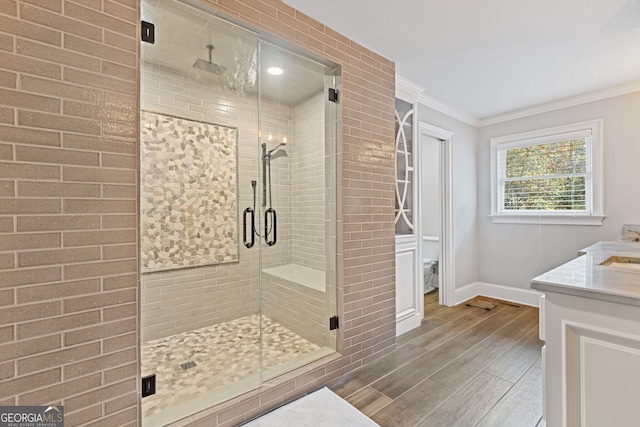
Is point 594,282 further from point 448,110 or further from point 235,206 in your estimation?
point 448,110

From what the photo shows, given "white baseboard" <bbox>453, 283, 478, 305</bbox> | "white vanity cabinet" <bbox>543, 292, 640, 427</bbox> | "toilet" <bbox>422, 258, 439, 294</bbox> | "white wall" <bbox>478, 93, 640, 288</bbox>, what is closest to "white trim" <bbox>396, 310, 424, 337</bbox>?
"white baseboard" <bbox>453, 283, 478, 305</bbox>

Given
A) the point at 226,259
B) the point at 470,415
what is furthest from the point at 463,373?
the point at 226,259

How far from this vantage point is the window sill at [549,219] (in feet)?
10.6

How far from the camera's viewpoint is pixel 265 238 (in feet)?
8.87

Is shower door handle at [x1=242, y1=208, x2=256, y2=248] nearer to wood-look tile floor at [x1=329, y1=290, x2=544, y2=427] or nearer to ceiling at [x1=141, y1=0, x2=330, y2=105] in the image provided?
ceiling at [x1=141, y1=0, x2=330, y2=105]

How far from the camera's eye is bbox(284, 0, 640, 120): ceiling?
1.87 metres

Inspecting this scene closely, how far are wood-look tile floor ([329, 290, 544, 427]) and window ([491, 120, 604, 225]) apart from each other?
Answer: 142 cm

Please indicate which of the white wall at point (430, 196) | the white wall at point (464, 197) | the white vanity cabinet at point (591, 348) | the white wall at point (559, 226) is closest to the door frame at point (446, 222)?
the white wall at point (464, 197)

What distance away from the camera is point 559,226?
348cm

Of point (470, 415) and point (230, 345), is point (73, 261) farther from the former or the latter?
point (470, 415)

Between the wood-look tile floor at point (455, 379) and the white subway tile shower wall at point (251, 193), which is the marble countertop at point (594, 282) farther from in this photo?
the white subway tile shower wall at point (251, 193)

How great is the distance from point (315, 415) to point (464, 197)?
11.0 ft

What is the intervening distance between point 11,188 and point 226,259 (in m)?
1.82

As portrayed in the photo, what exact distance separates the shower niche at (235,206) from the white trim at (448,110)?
59.8 inches
